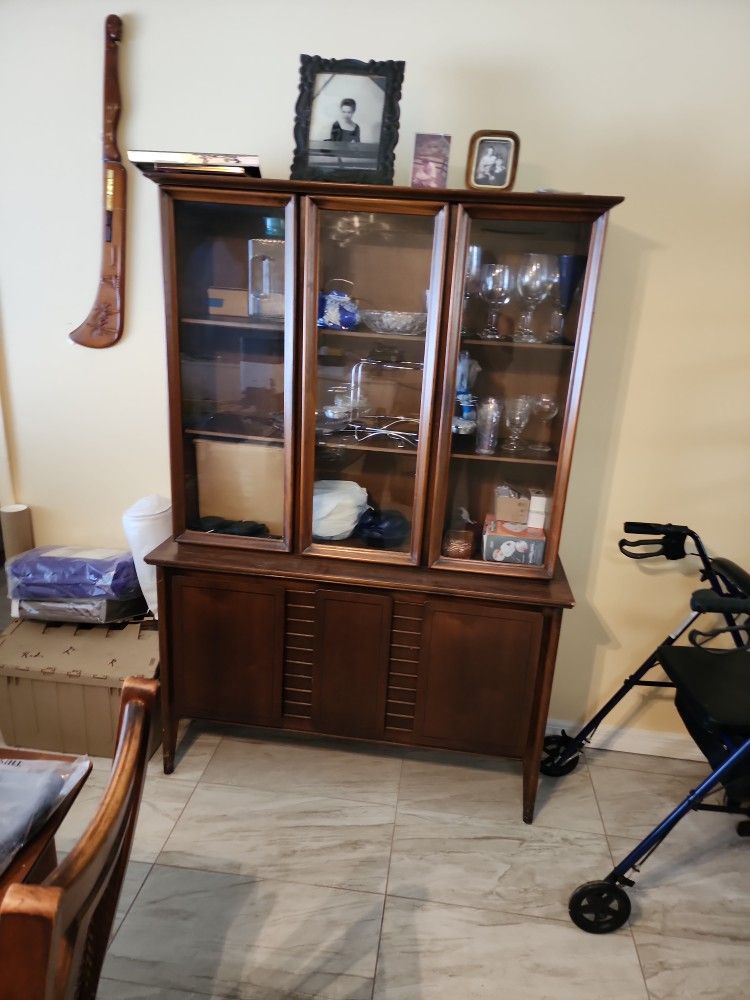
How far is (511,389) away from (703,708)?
1074 millimetres

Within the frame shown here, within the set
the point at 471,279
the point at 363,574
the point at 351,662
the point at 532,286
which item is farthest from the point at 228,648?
the point at 532,286

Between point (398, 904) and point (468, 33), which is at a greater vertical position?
point (468, 33)

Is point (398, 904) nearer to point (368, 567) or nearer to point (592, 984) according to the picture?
point (592, 984)

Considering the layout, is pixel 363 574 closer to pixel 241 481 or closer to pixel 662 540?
pixel 241 481

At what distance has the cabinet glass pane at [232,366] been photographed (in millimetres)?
1899

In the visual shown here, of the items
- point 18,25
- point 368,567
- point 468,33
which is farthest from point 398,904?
point 18,25

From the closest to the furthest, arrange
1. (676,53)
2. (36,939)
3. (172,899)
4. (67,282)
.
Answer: (36,939), (172,899), (676,53), (67,282)

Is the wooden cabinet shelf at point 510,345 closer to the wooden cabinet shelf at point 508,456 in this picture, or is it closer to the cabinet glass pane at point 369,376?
the cabinet glass pane at point 369,376

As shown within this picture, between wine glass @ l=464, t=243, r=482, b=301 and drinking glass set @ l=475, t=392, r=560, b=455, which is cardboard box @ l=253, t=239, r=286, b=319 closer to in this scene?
wine glass @ l=464, t=243, r=482, b=301

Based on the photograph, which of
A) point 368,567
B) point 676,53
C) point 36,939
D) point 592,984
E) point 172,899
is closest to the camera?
point 36,939

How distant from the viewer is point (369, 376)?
2031 millimetres

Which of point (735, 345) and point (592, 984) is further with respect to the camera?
point (735, 345)

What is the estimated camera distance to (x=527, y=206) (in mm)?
1667

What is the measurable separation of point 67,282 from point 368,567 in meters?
1.50
